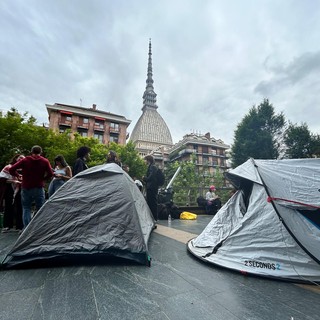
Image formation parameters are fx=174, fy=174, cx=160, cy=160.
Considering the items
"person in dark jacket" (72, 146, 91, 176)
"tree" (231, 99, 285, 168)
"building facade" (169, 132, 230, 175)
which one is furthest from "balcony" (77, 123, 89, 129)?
"person in dark jacket" (72, 146, 91, 176)

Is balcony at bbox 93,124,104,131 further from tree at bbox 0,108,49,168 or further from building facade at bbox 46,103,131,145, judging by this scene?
tree at bbox 0,108,49,168

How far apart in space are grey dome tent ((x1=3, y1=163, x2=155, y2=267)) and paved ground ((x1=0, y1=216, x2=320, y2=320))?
0.16 meters

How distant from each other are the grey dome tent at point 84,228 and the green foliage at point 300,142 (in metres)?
19.3

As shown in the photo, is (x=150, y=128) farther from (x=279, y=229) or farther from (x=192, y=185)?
(x=279, y=229)

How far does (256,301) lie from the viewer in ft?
4.97

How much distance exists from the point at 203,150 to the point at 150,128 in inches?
1396

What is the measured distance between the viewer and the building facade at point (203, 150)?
131 feet

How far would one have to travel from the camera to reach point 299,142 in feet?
55.9

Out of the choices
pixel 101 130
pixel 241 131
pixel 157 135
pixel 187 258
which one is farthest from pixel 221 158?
pixel 187 258

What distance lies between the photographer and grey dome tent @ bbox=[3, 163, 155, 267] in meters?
2.12

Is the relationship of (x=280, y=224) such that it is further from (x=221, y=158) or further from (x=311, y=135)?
(x=221, y=158)

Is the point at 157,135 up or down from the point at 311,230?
up

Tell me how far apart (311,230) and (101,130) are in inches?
1199

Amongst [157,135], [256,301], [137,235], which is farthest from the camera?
[157,135]
